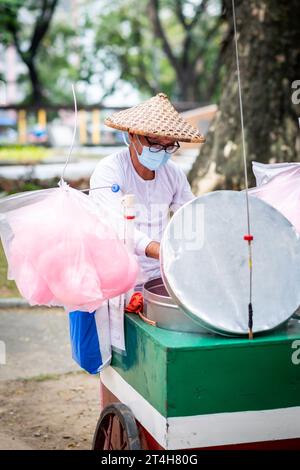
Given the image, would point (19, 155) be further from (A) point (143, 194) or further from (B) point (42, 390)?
(A) point (143, 194)

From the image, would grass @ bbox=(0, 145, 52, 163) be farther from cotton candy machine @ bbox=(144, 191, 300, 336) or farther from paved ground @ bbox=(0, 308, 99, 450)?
cotton candy machine @ bbox=(144, 191, 300, 336)

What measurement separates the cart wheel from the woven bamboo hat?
3.69 ft

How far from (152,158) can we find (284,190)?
2.00 ft

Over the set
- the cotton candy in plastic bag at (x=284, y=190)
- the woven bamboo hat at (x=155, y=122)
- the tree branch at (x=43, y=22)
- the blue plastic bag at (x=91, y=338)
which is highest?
the tree branch at (x=43, y=22)

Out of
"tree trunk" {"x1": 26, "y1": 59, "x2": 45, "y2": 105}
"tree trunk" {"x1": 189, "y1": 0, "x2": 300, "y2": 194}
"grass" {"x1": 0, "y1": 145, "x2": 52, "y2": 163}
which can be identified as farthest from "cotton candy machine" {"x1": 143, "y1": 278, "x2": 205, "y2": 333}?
"tree trunk" {"x1": 26, "y1": 59, "x2": 45, "y2": 105}

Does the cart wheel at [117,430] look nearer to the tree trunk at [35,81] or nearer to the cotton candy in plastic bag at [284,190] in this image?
the cotton candy in plastic bag at [284,190]

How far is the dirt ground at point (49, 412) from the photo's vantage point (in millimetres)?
4324

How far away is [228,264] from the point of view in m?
3.03

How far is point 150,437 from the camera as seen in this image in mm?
3123

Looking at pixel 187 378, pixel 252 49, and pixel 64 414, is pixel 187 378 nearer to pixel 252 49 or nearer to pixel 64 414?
pixel 64 414

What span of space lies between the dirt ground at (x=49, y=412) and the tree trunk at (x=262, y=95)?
11.2 feet

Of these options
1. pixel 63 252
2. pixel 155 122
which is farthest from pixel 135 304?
pixel 155 122

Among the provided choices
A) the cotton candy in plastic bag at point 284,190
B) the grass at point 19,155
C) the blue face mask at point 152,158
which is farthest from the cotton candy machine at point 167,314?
the grass at point 19,155

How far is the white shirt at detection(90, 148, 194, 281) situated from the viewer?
11.5 ft
